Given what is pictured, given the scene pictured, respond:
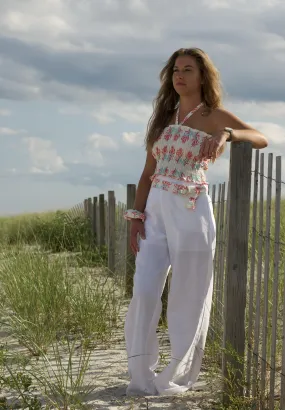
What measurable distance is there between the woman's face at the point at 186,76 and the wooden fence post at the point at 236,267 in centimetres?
42

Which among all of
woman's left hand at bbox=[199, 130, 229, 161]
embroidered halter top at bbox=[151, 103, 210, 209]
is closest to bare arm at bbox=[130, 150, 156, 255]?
embroidered halter top at bbox=[151, 103, 210, 209]

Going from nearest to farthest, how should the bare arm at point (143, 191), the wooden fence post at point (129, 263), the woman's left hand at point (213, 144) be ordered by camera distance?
the woman's left hand at point (213, 144), the bare arm at point (143, 191), the wooden fence post at point (129, 263)

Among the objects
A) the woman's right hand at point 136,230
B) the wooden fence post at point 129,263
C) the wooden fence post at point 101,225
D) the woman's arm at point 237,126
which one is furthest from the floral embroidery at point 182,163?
the wooden fence post at point 101,225

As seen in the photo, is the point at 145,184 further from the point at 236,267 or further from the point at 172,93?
the point at 236,267

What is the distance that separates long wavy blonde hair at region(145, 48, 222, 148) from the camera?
3.63m

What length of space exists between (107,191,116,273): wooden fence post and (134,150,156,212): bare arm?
493cm

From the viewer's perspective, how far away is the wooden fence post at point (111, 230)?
354 inches

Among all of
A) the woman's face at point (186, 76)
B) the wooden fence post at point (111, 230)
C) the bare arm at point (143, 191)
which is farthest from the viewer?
the wooden fence post at point (111, 230)

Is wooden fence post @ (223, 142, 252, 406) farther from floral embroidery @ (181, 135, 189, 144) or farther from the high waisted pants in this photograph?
floral embroidery @ (181, 135, 189, 144)

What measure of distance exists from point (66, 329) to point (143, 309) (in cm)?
194

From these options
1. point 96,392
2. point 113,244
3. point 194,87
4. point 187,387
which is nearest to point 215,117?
point 194,87

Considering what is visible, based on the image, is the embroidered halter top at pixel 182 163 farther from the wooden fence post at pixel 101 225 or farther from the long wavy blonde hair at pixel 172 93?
the wooden fence post at pixel 101 225

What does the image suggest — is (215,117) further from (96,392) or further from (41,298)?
(41,298)

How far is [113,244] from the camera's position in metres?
9.05
